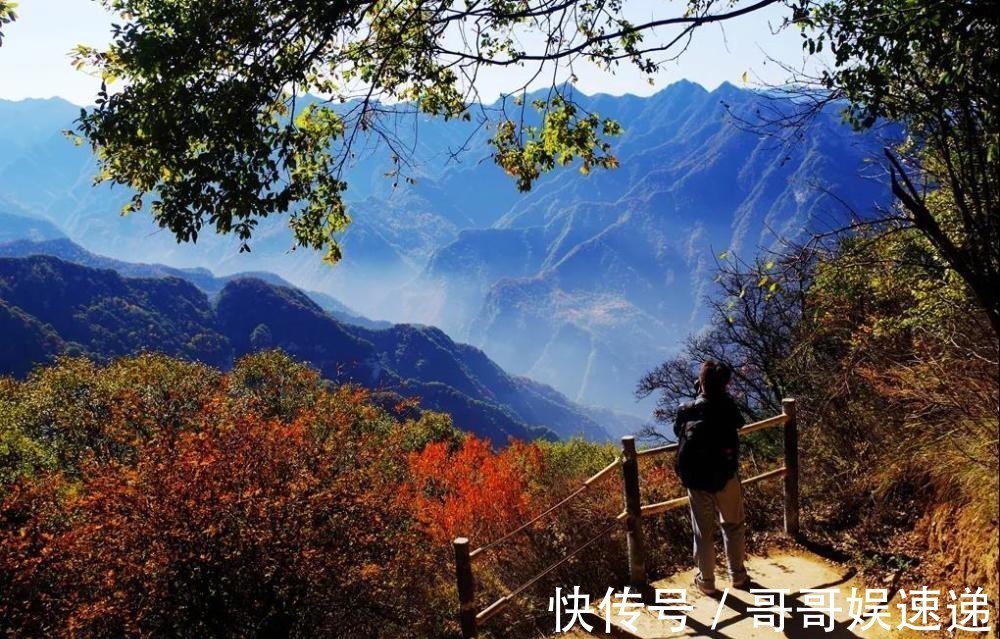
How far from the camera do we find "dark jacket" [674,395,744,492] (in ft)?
18.9

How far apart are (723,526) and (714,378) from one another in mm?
1539

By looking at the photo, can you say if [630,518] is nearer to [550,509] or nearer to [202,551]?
[550,509]

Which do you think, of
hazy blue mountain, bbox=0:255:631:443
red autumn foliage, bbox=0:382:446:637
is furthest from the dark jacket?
hazy blue mountain, bbox=0:255:631:443

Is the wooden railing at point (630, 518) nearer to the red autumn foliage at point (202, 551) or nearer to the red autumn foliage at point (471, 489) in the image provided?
the red autumn foliage at point (202, 551)

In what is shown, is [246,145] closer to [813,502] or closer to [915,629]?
[915,629]

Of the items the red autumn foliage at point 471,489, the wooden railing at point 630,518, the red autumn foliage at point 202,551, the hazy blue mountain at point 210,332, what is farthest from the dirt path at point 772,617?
the hazy blue mountain at point 210,332

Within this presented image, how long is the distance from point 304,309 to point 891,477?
166 metres

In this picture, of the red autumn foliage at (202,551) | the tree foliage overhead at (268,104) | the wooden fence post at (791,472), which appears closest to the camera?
the tree foliage overhead at (268,104)

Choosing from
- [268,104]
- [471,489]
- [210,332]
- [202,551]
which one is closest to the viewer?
[268,104]

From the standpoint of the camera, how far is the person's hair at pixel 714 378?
568 cm

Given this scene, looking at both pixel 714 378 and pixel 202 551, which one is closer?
pixel 714 378

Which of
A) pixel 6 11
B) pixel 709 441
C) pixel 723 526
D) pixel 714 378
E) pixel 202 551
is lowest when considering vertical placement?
pixel 202 551

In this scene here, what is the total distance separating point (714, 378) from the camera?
5.67 meters

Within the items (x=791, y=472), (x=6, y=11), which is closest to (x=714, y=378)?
(x=791, y=472)
